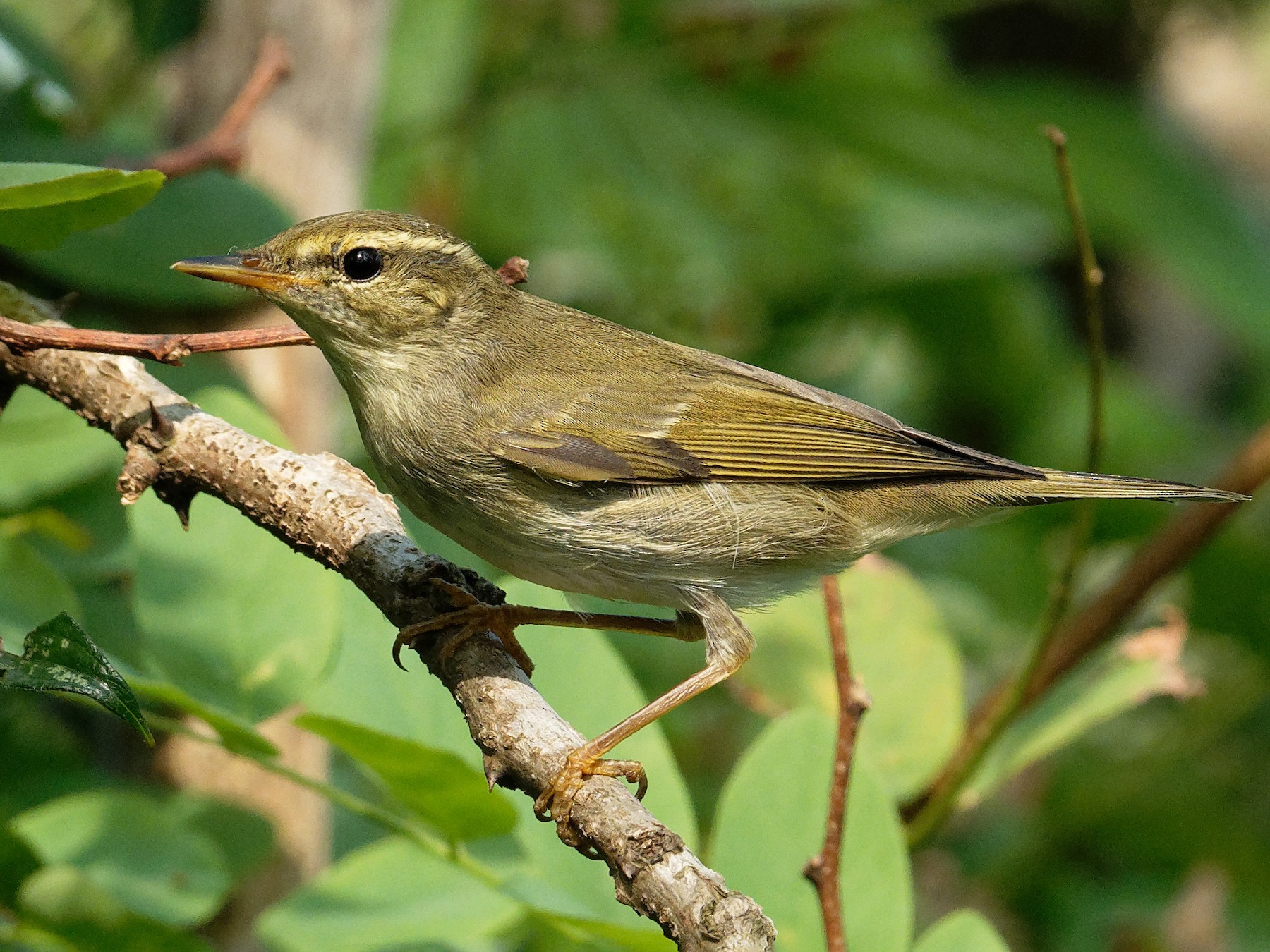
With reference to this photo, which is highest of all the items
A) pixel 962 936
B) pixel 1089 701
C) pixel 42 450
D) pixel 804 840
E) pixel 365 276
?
pixel 365 276

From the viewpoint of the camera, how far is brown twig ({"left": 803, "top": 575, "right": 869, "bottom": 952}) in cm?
212

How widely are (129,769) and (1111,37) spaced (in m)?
7.03

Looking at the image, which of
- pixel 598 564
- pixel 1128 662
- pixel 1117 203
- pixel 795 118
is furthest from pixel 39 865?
pixel 1117 203

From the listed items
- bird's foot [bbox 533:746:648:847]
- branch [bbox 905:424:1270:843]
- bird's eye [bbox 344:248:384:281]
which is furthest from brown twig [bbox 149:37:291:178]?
branch [bbox 905:424:1270:843]

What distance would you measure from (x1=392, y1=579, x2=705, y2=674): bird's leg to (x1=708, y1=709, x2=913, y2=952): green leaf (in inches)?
18.5

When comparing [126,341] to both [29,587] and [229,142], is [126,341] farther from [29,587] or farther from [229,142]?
[229,142]

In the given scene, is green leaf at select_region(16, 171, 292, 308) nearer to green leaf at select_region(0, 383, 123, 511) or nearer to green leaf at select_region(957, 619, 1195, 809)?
green leaf at select_region(0, 383, 123, 511)

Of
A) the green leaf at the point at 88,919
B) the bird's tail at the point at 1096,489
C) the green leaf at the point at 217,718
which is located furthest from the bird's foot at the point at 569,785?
the bird's tail at the point at 1096,489

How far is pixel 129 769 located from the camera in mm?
3496

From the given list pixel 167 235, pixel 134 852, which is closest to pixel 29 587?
pixel 134 852

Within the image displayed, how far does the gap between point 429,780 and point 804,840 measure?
0.70 metres

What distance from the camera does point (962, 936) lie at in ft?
7.71

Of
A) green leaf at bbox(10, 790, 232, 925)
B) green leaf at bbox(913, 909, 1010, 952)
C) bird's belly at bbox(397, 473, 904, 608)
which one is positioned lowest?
green leaf at bbox(10, 790, 232, 925)

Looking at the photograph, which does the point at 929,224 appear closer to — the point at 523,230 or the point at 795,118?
the point at 795,118
